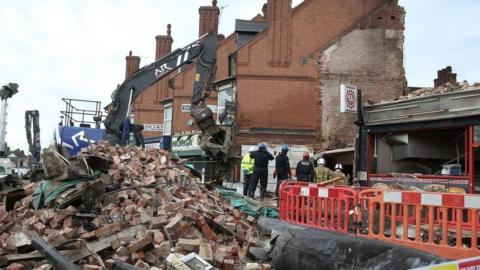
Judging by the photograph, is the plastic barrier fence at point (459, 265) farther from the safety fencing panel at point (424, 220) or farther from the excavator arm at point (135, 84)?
the excavator arm at point (135, 84)

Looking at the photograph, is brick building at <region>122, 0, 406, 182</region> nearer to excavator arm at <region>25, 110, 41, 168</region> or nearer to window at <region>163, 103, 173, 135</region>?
excavator arm at <region>25, 110, 41, 168</region>

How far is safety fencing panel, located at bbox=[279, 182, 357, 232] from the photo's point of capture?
723cm

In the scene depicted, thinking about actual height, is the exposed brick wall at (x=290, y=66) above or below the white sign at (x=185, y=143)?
above

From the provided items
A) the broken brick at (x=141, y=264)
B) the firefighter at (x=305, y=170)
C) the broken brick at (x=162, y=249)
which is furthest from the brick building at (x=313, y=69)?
the broken brick at (x=141, y=264)

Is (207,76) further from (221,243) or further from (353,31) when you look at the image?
(221,243)

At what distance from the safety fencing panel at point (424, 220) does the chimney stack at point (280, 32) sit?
51.2 feet

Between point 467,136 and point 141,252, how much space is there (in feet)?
17.8

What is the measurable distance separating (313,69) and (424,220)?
16.2 meters

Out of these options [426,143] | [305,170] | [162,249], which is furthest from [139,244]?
[305,170]

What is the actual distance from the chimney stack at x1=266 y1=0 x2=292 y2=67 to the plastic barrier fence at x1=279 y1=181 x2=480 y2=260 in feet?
47.6

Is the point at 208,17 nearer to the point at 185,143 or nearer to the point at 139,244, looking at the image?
the point at 185,143

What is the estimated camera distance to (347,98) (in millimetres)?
21516

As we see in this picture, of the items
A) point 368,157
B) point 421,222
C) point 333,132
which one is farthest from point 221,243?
point 333,132

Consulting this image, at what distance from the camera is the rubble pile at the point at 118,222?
6.59 m
